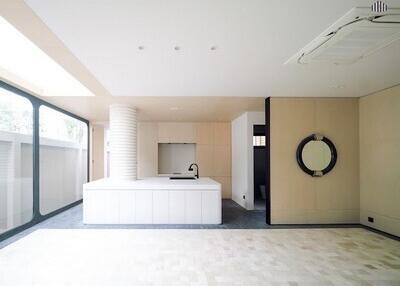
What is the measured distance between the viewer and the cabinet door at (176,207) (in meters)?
5.19

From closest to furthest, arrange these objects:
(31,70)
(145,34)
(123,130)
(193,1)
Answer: (193,1)
(145,34)
(31,70)
(123,130)

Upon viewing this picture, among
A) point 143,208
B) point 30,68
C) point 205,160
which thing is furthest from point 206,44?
point 205,160

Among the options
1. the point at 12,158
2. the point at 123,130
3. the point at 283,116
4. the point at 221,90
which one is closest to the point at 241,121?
the point at 283,116

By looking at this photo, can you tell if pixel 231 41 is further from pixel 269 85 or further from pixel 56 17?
pixel 269 85

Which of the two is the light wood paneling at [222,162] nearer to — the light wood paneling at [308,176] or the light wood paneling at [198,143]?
the light wood paneling at [198,143]

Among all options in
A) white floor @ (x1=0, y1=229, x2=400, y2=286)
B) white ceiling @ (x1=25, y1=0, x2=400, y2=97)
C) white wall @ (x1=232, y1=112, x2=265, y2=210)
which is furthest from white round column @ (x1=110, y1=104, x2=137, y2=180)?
white wall @ (x1=232, y1=112, x2=265, y2=210)

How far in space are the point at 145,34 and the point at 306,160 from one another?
3.96m

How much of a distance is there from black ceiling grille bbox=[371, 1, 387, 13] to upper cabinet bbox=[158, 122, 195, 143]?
21.4ft

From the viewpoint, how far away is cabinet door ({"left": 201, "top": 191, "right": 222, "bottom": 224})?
5.20 m

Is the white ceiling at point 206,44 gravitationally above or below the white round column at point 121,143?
above

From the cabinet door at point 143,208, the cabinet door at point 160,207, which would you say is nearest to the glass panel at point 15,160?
the cabinet door at point 143,208

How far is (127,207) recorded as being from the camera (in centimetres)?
515

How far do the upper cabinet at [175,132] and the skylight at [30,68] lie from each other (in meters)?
3.54

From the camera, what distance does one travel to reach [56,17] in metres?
2.24
